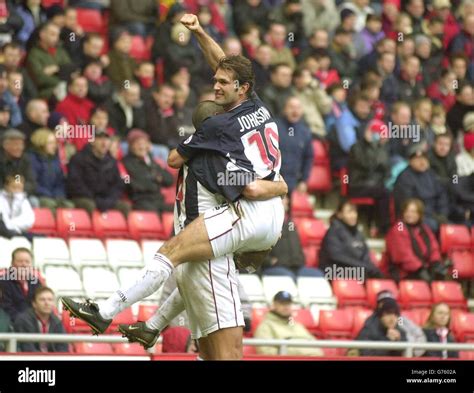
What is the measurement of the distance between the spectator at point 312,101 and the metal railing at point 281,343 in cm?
412

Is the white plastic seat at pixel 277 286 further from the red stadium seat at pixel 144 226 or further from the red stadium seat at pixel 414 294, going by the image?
the red stadium seat at pixel 414 294

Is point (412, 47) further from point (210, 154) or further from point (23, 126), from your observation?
point (210, 154)

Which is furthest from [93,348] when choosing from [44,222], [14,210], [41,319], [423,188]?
[423,188]

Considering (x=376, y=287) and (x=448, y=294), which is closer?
(x=376, y=287)

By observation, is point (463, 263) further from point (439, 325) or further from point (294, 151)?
point (294, 151)

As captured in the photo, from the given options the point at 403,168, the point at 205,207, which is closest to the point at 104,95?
the point at 403,168

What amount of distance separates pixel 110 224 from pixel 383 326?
9.26 feet

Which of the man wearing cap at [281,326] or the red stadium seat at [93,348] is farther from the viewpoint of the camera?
the man wearing cap at [281,326]

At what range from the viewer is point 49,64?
1565 cm

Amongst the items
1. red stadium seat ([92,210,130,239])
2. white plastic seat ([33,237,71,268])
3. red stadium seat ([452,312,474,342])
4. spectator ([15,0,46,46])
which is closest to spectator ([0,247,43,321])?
white plastic seat ([33,237,71,268])

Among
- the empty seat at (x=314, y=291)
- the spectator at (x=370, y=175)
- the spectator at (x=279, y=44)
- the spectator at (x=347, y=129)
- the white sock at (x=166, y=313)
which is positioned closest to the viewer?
the white sock at (x=166, y=313)

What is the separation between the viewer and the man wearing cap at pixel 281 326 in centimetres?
1329

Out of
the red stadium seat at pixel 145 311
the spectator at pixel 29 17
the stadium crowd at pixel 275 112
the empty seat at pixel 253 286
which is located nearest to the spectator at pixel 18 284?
the stadium crowd at pixel 275 112
